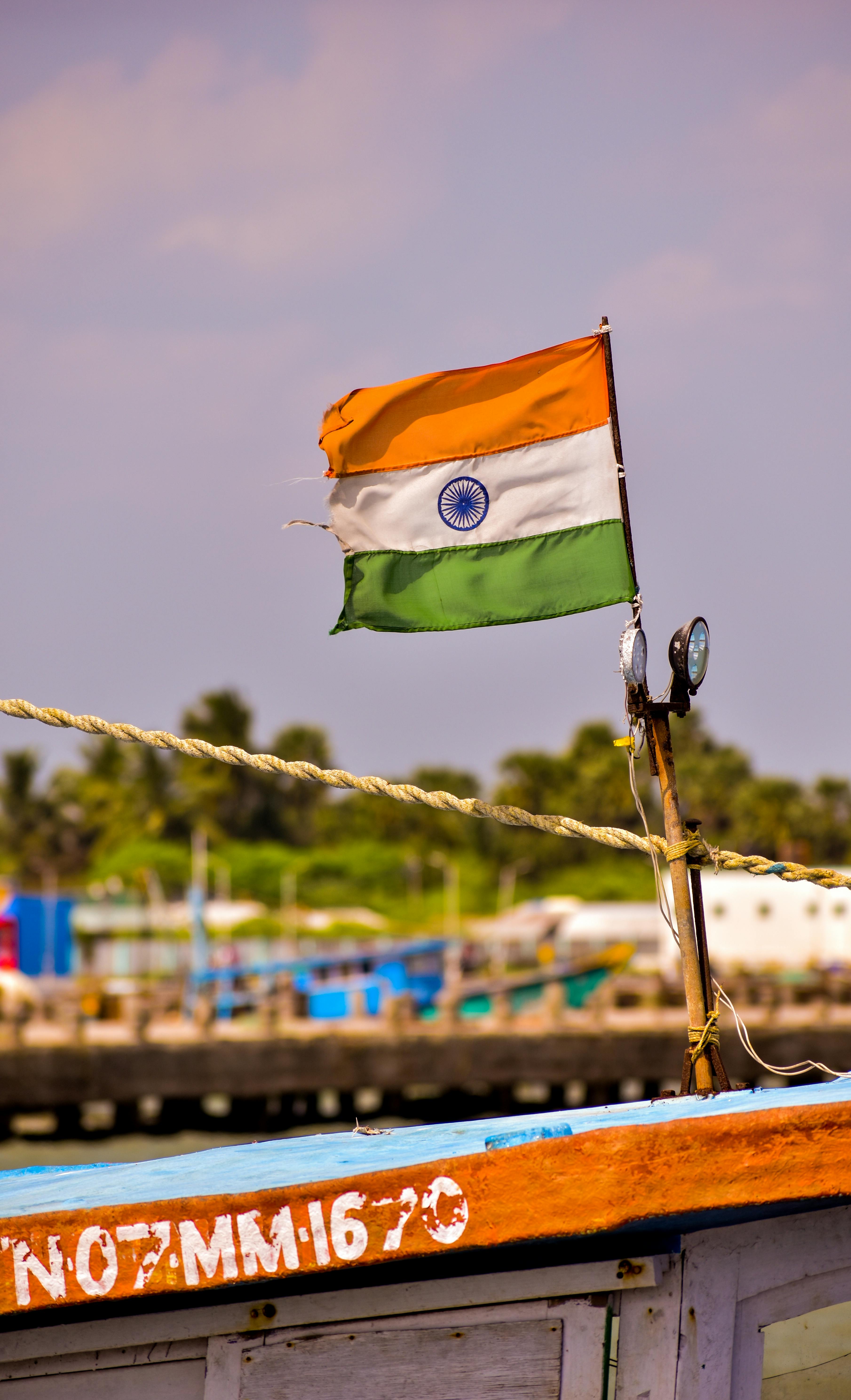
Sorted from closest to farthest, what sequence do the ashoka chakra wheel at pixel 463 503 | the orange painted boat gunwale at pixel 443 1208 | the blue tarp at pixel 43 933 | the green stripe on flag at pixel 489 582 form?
the orange painted boat gunwale at pixel 443 1208 < the green stripe on flag at pixel 489 582 < the ashoka chakra wheel at pixel 463 503 < the blue tarp at pixel 43 933

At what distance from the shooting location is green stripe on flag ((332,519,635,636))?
4836 millimetres

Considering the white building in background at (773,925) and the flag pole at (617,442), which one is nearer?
the flag pole at (617,442)

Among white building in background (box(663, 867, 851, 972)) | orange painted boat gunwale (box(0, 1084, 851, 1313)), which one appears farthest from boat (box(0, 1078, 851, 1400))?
white building in background (box(663, 867, 851, 972))

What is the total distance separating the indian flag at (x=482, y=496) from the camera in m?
4.88

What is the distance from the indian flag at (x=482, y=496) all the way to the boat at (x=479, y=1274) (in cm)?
208

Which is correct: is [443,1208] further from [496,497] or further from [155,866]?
[155,866]

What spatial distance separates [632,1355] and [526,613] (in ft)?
8.45

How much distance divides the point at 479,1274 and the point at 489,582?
2.54 m

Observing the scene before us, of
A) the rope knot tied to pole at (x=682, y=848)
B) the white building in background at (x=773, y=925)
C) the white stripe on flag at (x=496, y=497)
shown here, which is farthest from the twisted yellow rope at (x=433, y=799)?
the white building in background at (x=773, y=925)

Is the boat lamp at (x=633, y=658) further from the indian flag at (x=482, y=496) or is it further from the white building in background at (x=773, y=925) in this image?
the white building in background at (x=773, y=925)

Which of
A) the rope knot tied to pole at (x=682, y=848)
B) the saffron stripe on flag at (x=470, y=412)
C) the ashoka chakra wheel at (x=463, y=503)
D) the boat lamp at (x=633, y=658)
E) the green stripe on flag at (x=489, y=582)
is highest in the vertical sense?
the saffron stripe on flag at (x=470, y=412)

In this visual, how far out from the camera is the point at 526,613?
196 inches

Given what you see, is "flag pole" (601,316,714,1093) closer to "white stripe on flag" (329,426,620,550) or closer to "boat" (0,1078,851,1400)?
"boat" (0,1078,851,1400)

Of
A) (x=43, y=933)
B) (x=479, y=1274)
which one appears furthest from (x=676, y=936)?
(x=43, y=933)
